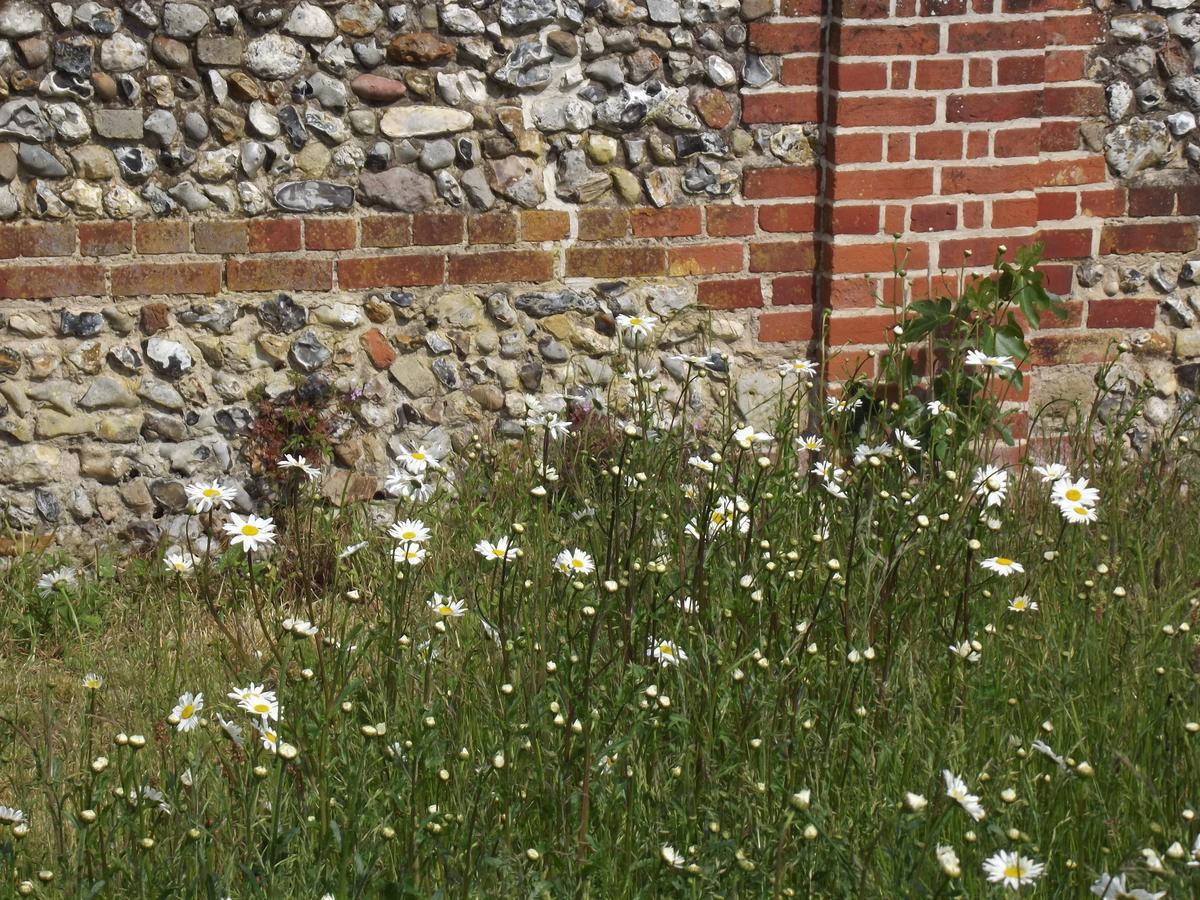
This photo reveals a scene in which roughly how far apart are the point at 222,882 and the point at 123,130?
103 inches

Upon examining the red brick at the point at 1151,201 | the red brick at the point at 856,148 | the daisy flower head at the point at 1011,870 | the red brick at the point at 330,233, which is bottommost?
the daisy flower head at the point at 1011,870

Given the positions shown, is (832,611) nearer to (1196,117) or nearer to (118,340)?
(118,340)

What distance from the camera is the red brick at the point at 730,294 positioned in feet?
14.7

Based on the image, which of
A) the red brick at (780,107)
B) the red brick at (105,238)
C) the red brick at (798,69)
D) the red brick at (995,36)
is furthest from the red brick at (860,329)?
the red brick at (105,238)

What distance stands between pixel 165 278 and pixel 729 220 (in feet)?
5.83

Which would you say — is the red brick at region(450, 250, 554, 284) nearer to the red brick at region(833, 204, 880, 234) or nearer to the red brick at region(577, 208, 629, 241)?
the red brick at region(577, 208, 629, 241)

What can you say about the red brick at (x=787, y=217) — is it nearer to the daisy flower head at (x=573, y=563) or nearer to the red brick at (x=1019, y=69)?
the red brick at (x=1019, y=69)

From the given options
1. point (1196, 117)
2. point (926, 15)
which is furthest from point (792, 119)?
point (1196, 117)

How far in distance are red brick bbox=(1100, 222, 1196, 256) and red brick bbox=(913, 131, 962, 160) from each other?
0.69 metres

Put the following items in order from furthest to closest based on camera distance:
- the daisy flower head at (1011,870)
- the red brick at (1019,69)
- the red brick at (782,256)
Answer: the red brick at (782,256) → the red brick at (1019,69) → the daisy flower head at (1011,870)

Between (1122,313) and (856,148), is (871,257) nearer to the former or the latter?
(856,148)

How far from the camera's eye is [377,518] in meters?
4.35

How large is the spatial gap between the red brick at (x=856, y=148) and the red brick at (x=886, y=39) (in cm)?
25

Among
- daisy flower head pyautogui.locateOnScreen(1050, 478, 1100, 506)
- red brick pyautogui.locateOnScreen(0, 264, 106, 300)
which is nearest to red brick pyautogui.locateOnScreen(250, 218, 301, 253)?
red brick pyautogui.locateOnScreen(0, 264, 106, 300)
